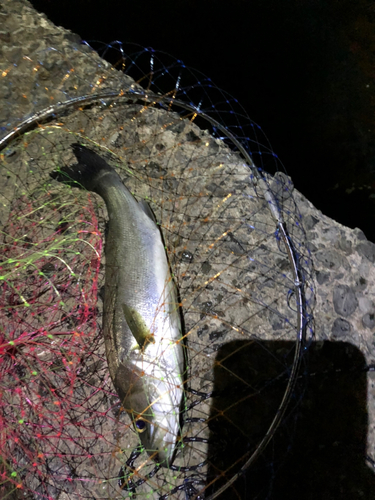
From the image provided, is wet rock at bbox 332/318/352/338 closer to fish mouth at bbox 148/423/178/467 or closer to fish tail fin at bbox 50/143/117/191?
fish mouth at bbox 148/423/178/467

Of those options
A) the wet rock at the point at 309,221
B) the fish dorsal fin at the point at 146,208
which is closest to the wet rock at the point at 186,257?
the fish dorsal fin at the point at 146,208

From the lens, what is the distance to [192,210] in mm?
2787

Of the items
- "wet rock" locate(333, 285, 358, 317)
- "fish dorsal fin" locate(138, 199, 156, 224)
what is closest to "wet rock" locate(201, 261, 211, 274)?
"fish dorsal fin" locate(138, 199, 156, 224)

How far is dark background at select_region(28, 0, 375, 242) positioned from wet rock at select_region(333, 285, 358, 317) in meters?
1.33

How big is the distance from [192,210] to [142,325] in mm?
1043

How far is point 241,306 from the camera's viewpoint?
2602 mm

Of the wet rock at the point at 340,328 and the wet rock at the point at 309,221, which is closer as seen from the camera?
the wet rock at the point at 340,328

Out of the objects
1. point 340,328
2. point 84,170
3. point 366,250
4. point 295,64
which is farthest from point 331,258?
point 295,64

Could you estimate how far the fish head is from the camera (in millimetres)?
2176

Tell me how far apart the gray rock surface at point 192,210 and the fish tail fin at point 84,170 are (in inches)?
5.5

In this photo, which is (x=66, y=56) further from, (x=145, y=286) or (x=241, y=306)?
(x=241, y=306)

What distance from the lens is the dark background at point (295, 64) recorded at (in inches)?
149

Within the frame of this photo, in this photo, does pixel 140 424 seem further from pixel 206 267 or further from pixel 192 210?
pixel 192 210

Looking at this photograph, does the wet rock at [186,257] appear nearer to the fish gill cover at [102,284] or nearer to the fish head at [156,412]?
the fish gill cover at [102,284]
